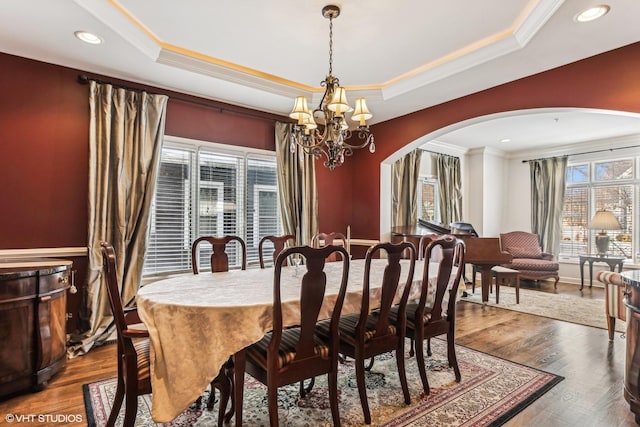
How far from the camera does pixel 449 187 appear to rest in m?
6.92

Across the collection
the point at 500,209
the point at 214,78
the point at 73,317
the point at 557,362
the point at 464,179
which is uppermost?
the point at 214,78

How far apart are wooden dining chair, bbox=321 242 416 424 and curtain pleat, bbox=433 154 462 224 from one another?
4918mm

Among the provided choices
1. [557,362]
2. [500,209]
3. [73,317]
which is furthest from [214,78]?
[500,209]

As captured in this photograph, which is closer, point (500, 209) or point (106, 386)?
point (106, 386)

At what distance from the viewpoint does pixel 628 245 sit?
609 centimetres

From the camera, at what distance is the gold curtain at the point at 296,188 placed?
4.52m

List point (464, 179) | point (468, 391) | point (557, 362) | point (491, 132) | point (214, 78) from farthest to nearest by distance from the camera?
point (464, 179) < point (491, 132) < point (214, 78) < point (557, 362) < point (468, 391)

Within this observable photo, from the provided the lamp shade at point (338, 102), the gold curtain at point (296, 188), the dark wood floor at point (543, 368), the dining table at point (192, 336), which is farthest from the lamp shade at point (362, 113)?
the dark wood floor at point (543, 368)

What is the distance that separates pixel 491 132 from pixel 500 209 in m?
2.47

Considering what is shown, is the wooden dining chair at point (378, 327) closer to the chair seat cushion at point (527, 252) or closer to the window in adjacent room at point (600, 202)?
the chair seat cushion at point (527, 252)

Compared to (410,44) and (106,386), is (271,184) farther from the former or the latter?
(106,386)

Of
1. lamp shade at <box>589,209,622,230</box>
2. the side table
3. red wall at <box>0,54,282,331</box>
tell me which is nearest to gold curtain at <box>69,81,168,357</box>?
red wall at <box>0,54,282,331</box>
